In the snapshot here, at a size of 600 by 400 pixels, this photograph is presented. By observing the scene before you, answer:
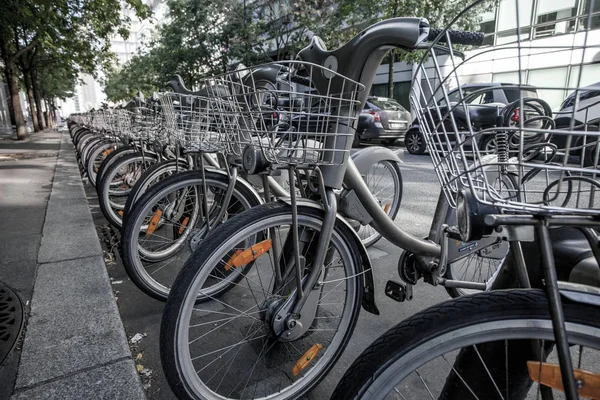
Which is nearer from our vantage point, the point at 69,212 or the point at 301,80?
the point at 301,80

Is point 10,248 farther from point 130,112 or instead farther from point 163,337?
point 163,337

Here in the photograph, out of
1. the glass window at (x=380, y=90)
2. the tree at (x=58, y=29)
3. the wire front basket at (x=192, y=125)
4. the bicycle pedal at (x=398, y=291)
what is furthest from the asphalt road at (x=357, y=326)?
the glass window at (x=380, y=90)

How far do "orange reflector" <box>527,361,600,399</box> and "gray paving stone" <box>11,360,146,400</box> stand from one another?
4.96 ft

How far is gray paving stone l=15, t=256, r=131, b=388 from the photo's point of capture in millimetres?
1819

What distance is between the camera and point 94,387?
168 centimetres

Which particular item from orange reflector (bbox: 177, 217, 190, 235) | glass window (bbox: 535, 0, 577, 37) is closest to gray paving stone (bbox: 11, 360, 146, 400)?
orange reflector (bbox: 177, 217, 190, 235)

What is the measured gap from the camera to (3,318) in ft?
7.38

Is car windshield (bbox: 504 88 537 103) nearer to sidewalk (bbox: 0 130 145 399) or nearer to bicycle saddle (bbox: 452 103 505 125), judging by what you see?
bicycle saddle (bbox: 452 103 505 125)

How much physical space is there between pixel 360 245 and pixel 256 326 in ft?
3.19

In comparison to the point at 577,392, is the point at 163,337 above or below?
below

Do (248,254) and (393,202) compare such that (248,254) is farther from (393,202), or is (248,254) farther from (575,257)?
(393,202)

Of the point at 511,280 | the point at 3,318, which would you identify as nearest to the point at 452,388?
the point at 511,280

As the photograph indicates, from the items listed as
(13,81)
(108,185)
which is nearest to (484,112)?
(108,185)

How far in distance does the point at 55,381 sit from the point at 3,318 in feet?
2.80
